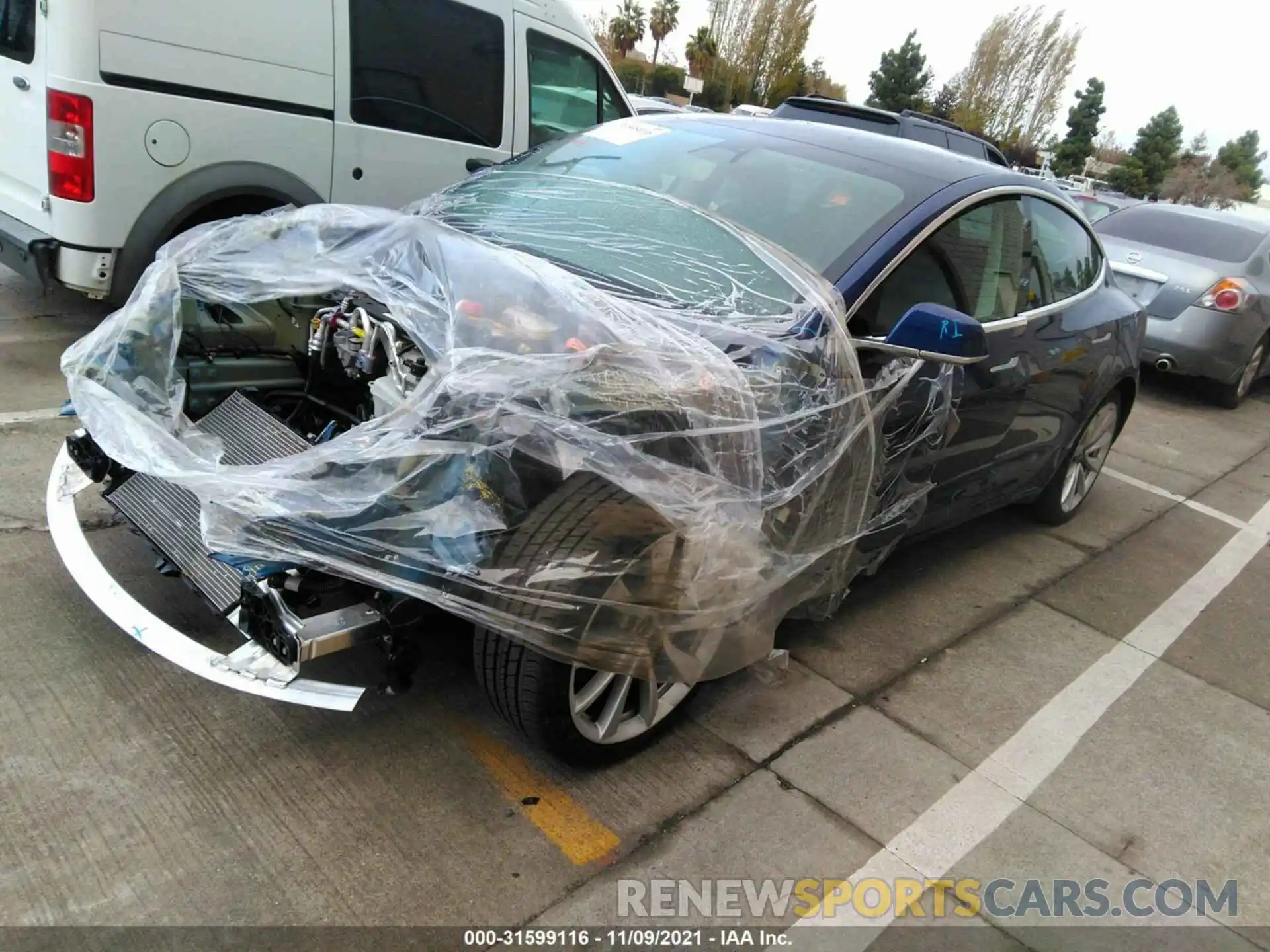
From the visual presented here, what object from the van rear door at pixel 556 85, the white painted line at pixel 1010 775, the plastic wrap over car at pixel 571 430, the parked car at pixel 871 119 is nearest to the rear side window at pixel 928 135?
the parked car at pixel 871 119

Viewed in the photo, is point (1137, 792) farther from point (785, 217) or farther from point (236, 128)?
point (236, 128)

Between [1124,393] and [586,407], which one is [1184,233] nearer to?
[1124,393]

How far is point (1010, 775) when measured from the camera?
9.92 ft

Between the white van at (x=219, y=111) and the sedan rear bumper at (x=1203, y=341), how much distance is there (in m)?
5.40

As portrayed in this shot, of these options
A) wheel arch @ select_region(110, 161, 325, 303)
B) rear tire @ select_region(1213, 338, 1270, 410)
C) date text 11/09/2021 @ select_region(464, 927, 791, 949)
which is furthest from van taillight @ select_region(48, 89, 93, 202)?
rear tire @ select_region(1213, 338, 1270, 410)

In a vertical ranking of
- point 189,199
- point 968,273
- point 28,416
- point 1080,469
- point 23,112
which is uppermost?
point 968,273

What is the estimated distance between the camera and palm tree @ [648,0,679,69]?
68438mm

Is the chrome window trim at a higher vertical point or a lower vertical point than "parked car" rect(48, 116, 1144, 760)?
higher

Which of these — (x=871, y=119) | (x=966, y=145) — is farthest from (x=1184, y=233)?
(x=871, y=119)

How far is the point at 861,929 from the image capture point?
Answer: 92.9 inches

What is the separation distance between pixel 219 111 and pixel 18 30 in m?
0.89

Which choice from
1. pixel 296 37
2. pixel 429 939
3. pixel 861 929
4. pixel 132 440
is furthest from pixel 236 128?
pixel 861 929

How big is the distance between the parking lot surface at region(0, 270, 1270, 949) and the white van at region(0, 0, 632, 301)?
1233 mm

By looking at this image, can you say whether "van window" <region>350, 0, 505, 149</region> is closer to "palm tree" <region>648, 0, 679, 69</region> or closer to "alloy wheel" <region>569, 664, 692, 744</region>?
"alloy wheel" <region>569, 664, 692, 744</region>
